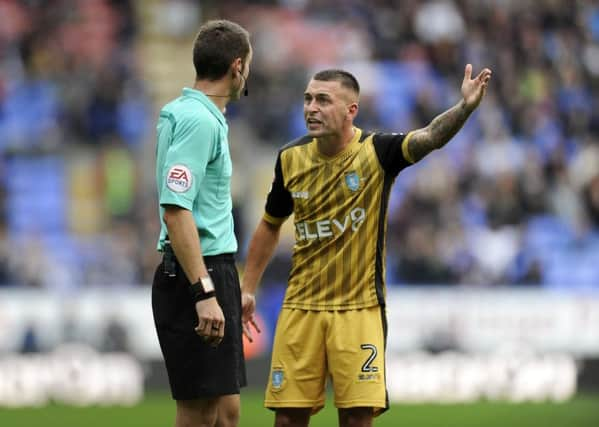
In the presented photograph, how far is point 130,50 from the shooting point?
666 inches

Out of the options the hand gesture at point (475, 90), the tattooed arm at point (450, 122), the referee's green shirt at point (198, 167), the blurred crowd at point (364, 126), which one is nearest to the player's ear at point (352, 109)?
the tattooed arm at point (450, 122)

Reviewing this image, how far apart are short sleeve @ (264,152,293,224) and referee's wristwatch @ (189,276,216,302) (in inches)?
55.9

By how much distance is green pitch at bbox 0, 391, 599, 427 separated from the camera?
1120 cm

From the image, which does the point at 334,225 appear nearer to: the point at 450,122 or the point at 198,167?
the point at 450,122

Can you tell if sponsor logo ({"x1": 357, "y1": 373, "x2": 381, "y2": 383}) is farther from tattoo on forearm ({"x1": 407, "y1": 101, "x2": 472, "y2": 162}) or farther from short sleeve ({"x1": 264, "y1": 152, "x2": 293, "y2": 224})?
tattoo on forearm ({"x1": 407, "y1": 101, "x2": 472, "y2": 162})

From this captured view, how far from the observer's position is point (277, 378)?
675 centimetres

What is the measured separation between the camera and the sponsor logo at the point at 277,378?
673 centimetres

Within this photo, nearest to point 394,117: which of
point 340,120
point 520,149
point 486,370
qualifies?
point 520,149

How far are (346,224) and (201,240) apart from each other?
1.08 metres

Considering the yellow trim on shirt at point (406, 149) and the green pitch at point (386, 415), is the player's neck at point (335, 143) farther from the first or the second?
the green pitch at point (386, 415)

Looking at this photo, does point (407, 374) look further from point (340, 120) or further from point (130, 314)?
point (340, 120)

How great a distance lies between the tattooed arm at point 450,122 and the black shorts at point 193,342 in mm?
1125

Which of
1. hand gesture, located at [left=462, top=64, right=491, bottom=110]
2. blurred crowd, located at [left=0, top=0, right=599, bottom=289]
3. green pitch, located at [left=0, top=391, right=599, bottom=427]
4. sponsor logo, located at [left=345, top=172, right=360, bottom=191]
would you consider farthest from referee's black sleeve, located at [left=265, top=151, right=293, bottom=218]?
blurred crowd, located at [left=0, top=0, right=599, bottom=289]

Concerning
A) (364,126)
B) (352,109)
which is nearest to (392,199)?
(364,126)
